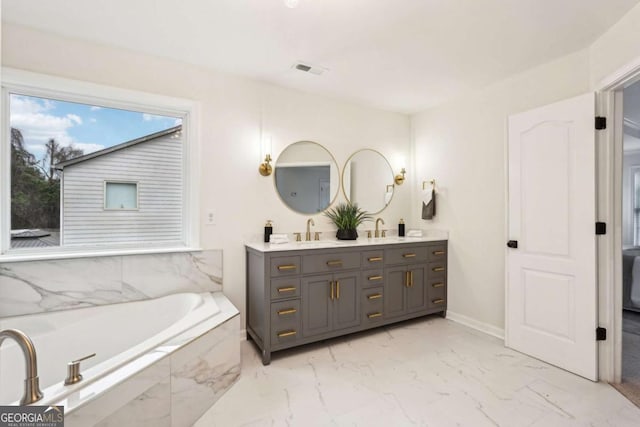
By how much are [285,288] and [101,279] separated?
4.39 ft

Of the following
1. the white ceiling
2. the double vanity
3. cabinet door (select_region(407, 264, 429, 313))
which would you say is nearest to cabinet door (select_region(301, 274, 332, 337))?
the double vanity

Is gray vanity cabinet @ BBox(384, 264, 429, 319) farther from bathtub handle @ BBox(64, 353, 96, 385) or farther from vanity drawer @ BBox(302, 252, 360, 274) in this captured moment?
bathtub handle @ BBox(64, 353, 96, 385)

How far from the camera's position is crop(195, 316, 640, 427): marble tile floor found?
177 centimetres

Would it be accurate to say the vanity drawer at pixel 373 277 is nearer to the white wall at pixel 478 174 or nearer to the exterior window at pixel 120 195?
the white wall at pixel 478 174

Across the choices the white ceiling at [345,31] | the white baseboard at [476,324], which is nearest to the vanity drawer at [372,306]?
the white baseboard at [476,324]

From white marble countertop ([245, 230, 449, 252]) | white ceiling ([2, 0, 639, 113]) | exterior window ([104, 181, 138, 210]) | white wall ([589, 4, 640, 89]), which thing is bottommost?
white marble countertop ([245, 230, 449, 252])

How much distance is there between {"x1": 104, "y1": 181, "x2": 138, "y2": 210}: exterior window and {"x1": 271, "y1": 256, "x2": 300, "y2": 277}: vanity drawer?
1253mm

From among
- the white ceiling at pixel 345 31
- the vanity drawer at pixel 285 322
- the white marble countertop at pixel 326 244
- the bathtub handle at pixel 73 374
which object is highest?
the white ceiling at pixel 345 31

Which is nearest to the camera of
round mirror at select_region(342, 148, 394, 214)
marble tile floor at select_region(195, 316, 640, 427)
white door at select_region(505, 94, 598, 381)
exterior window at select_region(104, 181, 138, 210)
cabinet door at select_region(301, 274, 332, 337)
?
marble tile floor at select_region(195, 316, 640, 427)

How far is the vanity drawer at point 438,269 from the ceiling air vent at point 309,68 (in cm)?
219

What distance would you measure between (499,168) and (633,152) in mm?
4578

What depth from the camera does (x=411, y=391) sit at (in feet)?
6.68

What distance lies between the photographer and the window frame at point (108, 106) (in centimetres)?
209

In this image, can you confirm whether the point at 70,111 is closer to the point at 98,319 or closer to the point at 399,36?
the point at 98,319
